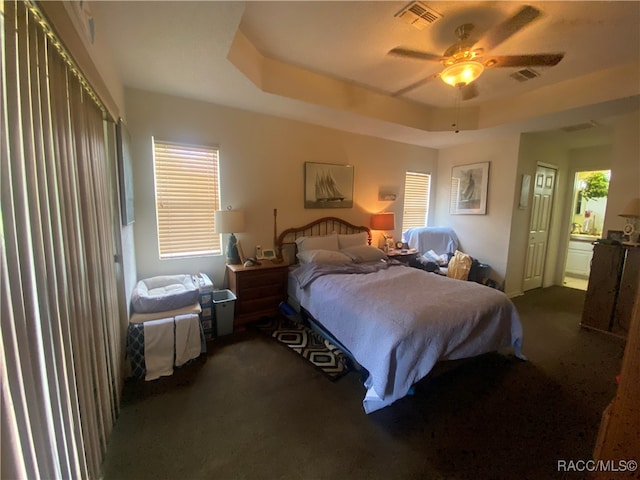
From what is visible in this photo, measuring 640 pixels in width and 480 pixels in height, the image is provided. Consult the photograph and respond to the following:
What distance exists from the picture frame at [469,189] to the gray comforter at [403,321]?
7.60 ft

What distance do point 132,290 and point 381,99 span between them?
11.5 ft

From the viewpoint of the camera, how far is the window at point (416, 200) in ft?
16.2

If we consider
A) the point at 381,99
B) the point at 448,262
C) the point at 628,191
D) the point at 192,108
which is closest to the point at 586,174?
the point at 628,191

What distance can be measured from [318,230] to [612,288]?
11.8ft

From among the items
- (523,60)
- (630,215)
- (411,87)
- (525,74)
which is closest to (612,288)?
→ (630,215)

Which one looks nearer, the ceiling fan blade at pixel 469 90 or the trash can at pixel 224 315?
the ceiling fan blade at pixel 469 90

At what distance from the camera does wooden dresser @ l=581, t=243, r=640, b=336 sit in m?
3.01

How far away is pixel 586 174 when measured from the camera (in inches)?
209

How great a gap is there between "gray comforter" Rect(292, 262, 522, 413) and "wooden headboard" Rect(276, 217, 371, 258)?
960 millimetres

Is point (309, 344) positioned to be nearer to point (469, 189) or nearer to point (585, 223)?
point (469, 189)

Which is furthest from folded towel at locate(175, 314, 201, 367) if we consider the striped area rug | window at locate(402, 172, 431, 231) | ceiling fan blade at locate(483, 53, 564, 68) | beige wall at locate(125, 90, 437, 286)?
window at locate(402, 172, 431, 231)

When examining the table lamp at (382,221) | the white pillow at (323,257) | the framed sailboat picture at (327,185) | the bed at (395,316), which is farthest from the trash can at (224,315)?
the table lamp at (382,221)

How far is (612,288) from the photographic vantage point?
3.15 m

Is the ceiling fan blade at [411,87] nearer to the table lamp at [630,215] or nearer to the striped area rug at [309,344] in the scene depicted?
the table lamp at [630,215]
